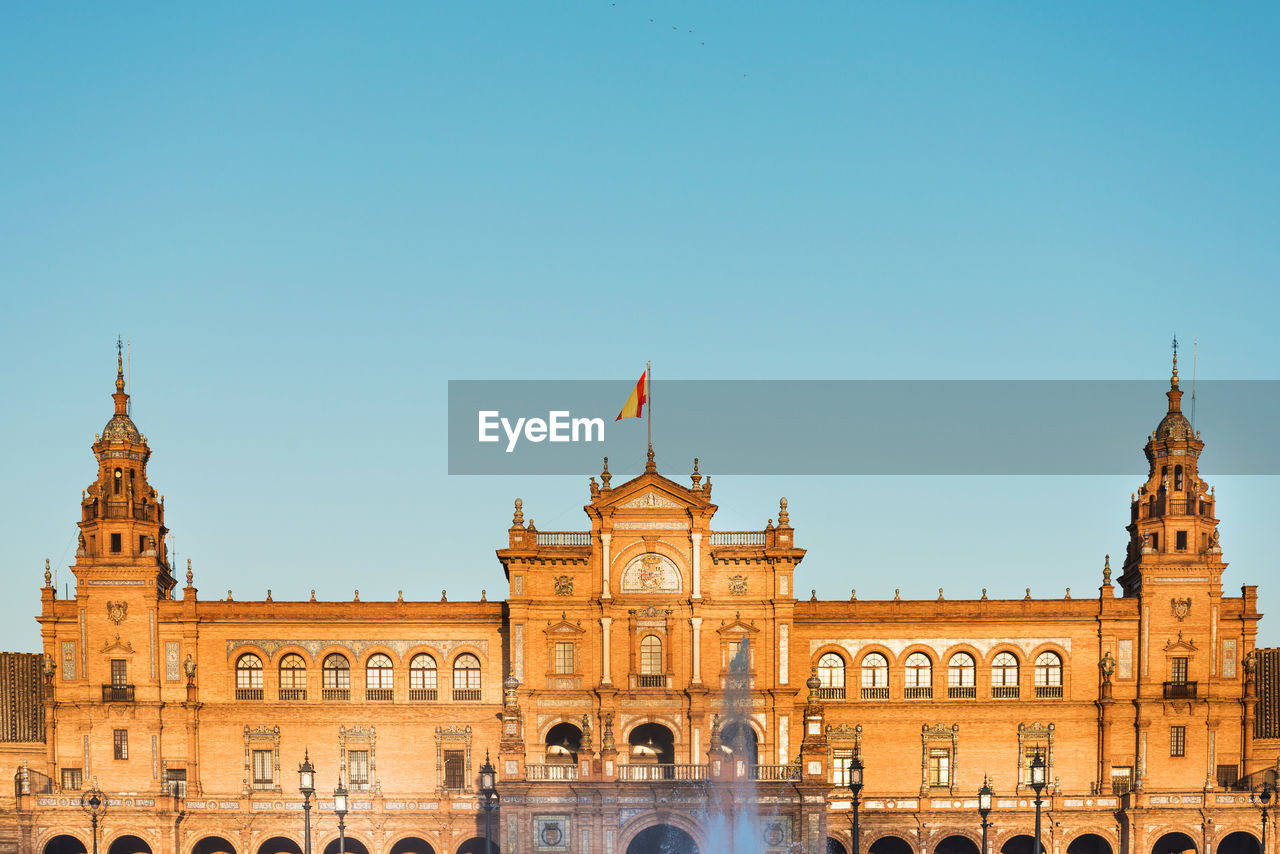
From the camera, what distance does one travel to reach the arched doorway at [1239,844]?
280 feet

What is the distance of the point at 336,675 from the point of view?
89.1 metres

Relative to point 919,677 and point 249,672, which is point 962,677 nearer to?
point 919,677

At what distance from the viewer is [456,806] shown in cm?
8400

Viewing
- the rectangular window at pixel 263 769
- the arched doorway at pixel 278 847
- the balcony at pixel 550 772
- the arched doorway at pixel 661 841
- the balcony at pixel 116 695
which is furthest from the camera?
the balcony at pixel 116 695

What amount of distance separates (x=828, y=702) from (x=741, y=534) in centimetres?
1084

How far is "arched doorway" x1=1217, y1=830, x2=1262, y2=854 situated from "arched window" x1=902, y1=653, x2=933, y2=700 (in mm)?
17218

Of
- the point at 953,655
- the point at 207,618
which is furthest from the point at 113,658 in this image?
the point at 953,655

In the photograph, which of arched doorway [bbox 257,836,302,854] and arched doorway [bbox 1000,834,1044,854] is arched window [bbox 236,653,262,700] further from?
arched doorway [bbox 1000,834,1044,854]

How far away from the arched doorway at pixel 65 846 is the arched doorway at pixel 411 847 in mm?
16950

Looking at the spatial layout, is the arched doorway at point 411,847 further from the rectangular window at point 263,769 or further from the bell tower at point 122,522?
the bell tower at point 122,522

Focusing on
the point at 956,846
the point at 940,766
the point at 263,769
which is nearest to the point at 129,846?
the point at 263,769

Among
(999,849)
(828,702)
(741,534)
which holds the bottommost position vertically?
(999,849)

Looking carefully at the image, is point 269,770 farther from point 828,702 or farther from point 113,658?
point 828,702

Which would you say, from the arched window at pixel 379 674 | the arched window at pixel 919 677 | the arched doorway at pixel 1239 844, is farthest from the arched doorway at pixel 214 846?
the arched doorway at pixel 1239 844
